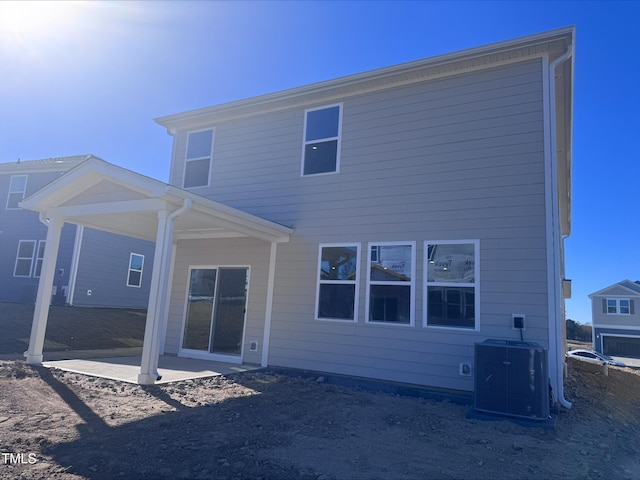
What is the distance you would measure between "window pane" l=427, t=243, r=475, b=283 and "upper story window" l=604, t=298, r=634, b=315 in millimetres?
29794

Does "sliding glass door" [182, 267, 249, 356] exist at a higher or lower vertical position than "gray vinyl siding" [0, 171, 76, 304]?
lower

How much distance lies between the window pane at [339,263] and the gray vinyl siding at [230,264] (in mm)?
1326

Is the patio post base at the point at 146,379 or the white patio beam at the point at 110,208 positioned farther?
the white patio beam at the point at 110,208

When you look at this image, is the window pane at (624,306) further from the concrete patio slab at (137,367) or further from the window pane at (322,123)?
the concrete patio slab at (137,367)

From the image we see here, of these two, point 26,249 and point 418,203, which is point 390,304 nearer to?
point 418,203

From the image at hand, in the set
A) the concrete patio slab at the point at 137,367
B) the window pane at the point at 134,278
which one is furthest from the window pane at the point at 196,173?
the window pane at the point at 134,278

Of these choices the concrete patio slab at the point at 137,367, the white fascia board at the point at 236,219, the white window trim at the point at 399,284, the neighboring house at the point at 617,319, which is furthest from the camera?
the neighboring house at the point at 617,319

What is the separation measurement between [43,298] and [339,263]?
535 cm

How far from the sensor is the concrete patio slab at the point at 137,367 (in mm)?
6574

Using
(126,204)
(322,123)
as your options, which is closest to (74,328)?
(126,204)

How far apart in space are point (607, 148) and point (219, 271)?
13.4 metres

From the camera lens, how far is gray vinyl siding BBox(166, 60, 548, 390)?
6.20 m

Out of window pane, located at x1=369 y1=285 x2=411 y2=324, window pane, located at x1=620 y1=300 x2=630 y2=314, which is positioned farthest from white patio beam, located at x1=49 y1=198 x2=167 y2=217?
window pane, located at x1=620 y1=300 x2=630 y2=314

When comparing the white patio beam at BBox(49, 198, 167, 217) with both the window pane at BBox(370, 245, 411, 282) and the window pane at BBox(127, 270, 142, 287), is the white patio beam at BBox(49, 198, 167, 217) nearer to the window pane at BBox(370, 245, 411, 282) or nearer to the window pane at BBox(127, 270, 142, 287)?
the window pane at BBox(370, 245, 411, 282)
